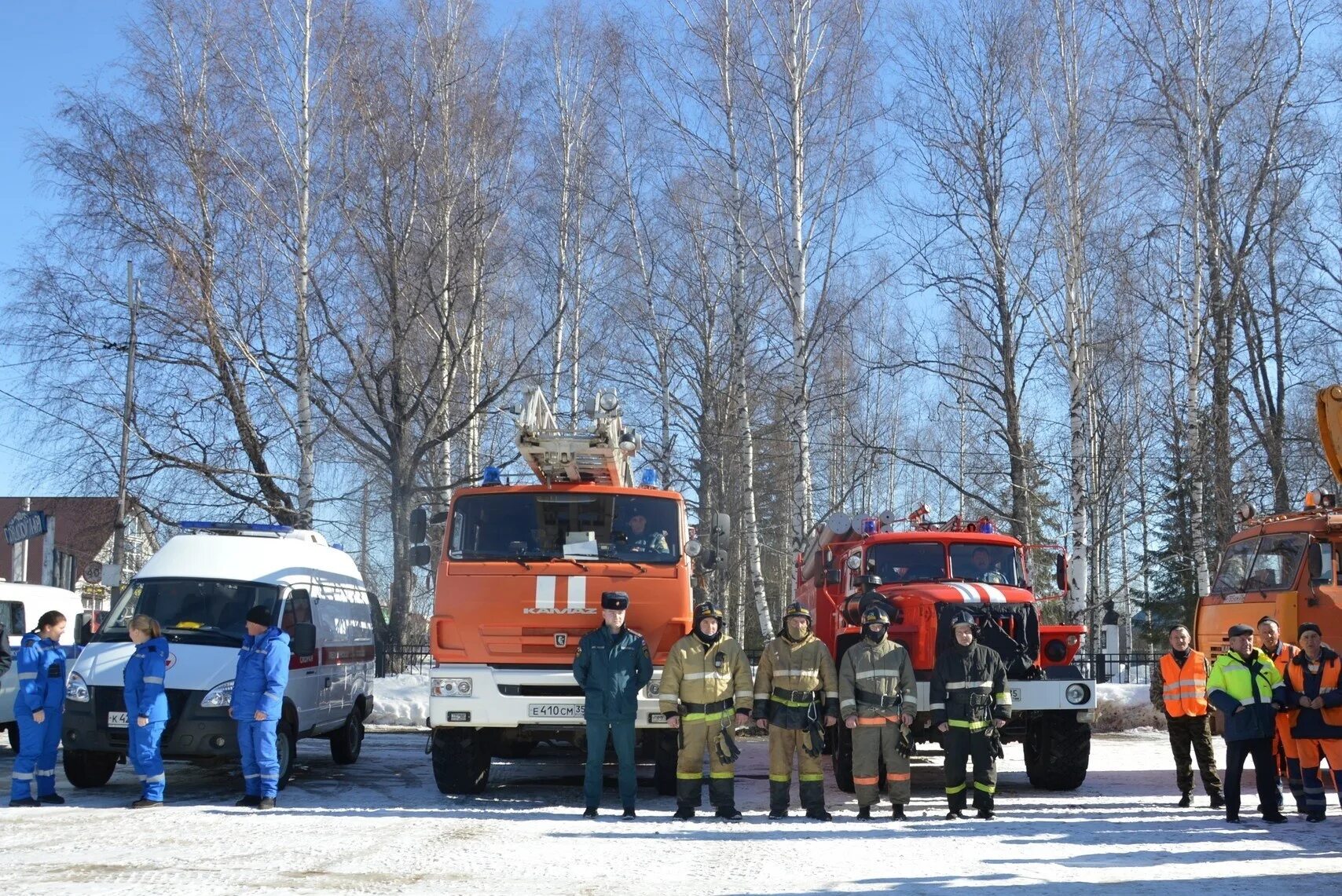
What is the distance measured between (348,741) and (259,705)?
14.5 ft

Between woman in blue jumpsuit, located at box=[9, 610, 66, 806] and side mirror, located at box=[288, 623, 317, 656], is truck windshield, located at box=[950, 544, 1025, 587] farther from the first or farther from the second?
woman in blue jumpsuit, located at box=[9, 610, 66, 806]

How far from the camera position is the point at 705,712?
10594 millimetres

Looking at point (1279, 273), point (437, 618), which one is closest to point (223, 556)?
point (437, 618)

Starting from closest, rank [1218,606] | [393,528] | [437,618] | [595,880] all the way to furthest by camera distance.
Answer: [595,880], [437,618], [1218,606], [393,528]

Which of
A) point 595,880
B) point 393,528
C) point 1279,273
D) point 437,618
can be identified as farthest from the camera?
point 1279,273

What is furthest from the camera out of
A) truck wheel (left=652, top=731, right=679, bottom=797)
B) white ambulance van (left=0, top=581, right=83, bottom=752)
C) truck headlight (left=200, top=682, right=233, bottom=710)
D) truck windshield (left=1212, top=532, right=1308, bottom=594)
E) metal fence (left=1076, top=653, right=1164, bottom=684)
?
metal fence (left=1076, top=653, right=1164, bottom=684)

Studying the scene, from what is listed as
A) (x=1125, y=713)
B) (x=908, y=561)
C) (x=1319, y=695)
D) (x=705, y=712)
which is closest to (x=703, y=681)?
(x=705, y=712)

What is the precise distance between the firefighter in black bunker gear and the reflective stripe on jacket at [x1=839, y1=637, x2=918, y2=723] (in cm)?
30

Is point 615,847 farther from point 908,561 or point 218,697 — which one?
point 908,561

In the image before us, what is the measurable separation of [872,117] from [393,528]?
37.9 feet

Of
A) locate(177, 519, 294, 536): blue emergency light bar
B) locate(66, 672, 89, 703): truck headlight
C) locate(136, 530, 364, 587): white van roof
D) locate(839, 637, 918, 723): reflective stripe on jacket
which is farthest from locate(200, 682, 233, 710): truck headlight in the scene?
locate(839, 637, 918, 723): reflective stripe on jacket

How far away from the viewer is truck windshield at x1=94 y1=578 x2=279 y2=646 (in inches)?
489

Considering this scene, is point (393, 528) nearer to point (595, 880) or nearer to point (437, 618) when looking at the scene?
point (437, 618)

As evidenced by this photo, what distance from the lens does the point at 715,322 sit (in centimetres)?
2781
